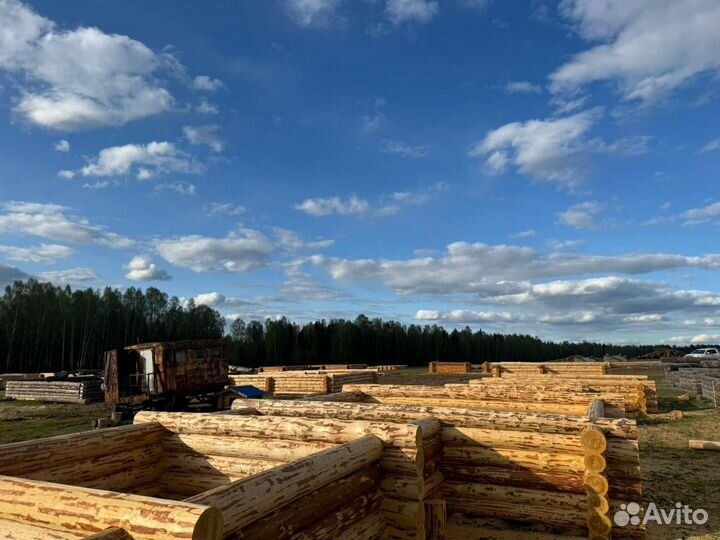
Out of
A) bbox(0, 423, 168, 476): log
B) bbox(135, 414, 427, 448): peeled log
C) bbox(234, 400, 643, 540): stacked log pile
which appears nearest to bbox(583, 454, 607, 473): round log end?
bbox(234, 400, 643, 540): stacked log pile

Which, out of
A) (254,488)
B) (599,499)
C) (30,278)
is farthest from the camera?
(30,278)

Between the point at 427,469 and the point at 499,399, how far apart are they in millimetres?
4300

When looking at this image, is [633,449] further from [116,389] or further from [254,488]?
[116,389]

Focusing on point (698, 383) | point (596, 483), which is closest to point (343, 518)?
point (596, 483)

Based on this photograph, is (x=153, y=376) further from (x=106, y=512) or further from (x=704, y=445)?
(x=704, y=445)

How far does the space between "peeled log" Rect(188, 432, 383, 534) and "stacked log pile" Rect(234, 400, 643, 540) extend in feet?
7.16

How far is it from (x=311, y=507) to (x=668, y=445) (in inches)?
474

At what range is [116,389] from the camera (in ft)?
59.4

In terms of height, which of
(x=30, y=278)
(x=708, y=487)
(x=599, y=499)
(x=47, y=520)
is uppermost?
(x=30, y=278)

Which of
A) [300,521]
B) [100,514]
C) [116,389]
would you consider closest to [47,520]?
[100,514]

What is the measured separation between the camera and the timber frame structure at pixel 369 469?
3.81 metres

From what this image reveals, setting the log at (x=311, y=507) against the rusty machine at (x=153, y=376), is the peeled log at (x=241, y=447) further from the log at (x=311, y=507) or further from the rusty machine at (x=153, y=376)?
the rusty machine at (x=153, y=376)

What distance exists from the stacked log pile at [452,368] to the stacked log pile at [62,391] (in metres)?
27.6

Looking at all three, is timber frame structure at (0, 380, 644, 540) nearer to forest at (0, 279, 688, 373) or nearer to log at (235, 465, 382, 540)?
log at (235, 465, 382, 540)
